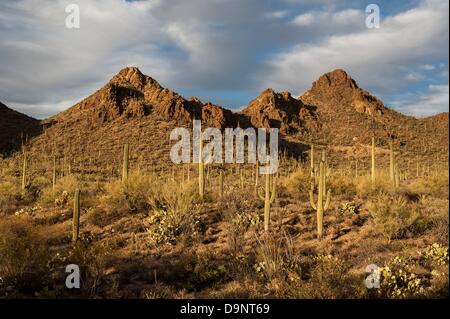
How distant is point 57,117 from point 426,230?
55.6 m

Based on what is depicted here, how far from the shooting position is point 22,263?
8.84 m

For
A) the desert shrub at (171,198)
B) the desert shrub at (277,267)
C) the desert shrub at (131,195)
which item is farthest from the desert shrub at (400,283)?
the desert shrub at (131,195)

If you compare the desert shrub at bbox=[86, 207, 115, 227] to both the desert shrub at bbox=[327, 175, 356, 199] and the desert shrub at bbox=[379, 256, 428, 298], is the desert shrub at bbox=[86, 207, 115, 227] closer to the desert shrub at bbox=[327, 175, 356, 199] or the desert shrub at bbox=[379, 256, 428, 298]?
the desert shrub at bbox=[379, 256, 428, 298]

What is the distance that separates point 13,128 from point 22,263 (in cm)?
5062

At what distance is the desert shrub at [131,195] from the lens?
1487cm

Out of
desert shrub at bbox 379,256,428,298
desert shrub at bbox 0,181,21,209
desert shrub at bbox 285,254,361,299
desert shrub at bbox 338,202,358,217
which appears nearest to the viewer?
desert shrub at bbox 285,254,361,299

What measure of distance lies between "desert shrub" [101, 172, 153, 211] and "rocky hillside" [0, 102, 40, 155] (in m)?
35.6

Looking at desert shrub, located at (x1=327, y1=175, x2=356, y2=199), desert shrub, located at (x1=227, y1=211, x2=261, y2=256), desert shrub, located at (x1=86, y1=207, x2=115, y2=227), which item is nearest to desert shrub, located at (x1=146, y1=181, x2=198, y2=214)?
desert shrub, located at (x1=86, y1=207, x2=115, y2=227)

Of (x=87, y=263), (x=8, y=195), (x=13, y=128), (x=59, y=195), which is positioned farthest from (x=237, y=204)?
(x=13, y=128)

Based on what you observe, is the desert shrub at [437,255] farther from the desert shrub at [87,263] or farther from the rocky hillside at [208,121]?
the rocky hillside at [208,121]

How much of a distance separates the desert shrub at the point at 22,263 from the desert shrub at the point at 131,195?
488cm

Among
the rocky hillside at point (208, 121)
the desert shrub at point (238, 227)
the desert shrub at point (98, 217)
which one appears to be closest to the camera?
the desert shrub at point (238, 227)

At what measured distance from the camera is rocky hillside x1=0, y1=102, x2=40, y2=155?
4825cm
